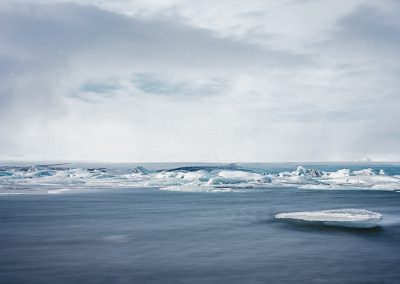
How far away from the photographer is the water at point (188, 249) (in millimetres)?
11969

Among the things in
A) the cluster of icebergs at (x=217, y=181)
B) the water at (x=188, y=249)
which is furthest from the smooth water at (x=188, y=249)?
the cluster of icebergs at (x=217, y=181)

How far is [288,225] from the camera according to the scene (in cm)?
2086

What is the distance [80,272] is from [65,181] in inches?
1972

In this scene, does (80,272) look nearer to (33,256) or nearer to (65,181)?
(33,256)

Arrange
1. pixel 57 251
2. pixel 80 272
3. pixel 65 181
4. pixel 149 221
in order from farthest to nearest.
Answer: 1. pixel 65 181
2. pixel 149 221
3. pixel 57 251
4. pixel 80 272

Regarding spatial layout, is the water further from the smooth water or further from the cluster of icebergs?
the cluster of icebergs

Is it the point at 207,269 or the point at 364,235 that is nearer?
the point at 207,269

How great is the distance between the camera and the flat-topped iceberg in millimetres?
19094

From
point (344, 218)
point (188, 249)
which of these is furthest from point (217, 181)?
point (188, 249)

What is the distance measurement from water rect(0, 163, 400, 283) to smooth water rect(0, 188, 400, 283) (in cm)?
3

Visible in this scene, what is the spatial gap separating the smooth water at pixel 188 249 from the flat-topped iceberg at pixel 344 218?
376 millimetres

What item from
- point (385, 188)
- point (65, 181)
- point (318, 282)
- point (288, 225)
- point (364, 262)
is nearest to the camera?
point (318, 282)

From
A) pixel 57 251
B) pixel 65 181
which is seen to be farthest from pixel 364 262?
pixel 65 181

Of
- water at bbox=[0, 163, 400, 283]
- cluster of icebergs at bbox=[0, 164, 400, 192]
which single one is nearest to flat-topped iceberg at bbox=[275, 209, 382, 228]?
water at bbox=[0, 163, 400, 283]
